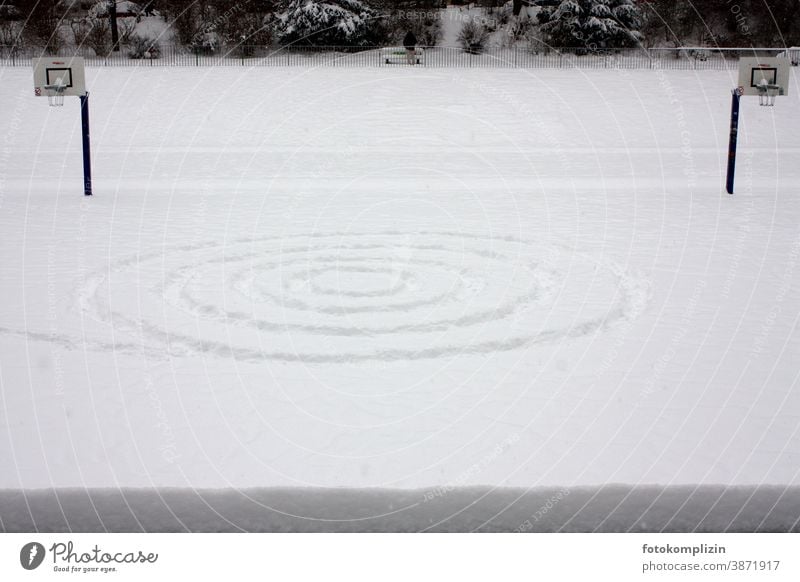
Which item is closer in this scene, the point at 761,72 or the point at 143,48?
the point at 761,72

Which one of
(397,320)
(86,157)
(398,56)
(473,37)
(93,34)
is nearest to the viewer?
(397,320)

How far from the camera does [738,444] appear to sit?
614 cm

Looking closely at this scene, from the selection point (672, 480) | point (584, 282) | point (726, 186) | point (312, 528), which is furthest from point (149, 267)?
point (726, 186)

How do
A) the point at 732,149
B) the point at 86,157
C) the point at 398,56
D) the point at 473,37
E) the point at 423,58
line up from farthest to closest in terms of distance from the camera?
the point at 473,37 → the point at 398,56 → the point at 423,58 → the point at 732,149 → the point at 86,157

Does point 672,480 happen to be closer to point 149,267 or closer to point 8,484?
point 8,484

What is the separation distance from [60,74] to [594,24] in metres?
30.0

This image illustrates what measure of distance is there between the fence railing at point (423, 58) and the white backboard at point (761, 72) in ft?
68.2

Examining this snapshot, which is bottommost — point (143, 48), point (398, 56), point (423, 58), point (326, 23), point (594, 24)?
point (423, 58)

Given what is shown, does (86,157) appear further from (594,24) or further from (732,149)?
(594,24)

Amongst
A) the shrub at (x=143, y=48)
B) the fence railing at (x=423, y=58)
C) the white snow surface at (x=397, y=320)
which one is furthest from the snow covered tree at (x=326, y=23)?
the white snow surface at (x=397, y=320)

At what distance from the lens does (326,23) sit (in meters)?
40.7

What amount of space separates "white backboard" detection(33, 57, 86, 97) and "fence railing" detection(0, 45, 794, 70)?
22.3 meters

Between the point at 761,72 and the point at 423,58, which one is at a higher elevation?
the point at 423,58
